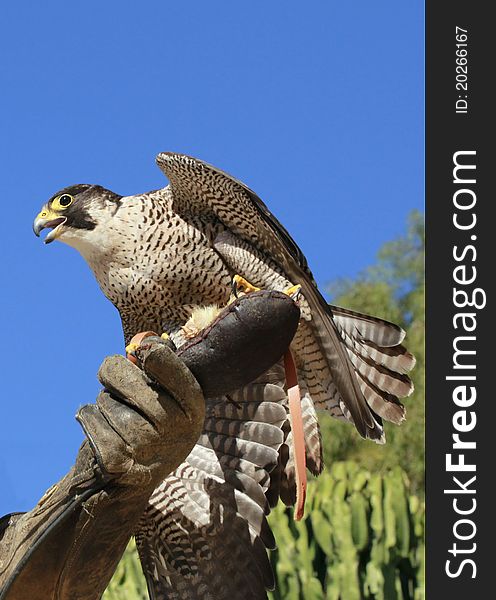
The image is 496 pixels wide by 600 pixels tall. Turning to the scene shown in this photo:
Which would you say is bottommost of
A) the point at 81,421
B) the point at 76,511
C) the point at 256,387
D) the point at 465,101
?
the point at 76,511

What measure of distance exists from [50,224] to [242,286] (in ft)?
3.53

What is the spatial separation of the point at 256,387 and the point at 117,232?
102 cm

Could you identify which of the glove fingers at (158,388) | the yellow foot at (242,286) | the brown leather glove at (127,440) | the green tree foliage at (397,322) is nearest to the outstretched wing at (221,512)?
the yellow foot at (242,286)

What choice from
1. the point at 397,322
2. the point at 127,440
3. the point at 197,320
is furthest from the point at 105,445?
the point at 397,322

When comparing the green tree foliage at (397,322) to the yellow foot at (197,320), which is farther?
the green tree foliage at (397,322)

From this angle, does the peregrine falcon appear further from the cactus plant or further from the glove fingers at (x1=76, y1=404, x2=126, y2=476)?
the cactus plant

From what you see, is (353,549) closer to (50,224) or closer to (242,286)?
(242,286)

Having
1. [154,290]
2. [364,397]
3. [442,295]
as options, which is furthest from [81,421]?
[442,295]

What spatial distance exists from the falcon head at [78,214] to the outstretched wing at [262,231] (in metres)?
0.36

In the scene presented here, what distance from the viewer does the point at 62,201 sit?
5746mm

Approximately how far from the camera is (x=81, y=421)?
3701 mm

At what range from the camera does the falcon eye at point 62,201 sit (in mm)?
5723

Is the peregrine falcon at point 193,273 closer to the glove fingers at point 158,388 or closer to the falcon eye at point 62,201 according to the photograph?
the falcon eye at point 62,201

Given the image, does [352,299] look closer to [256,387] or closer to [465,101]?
[465,101]
